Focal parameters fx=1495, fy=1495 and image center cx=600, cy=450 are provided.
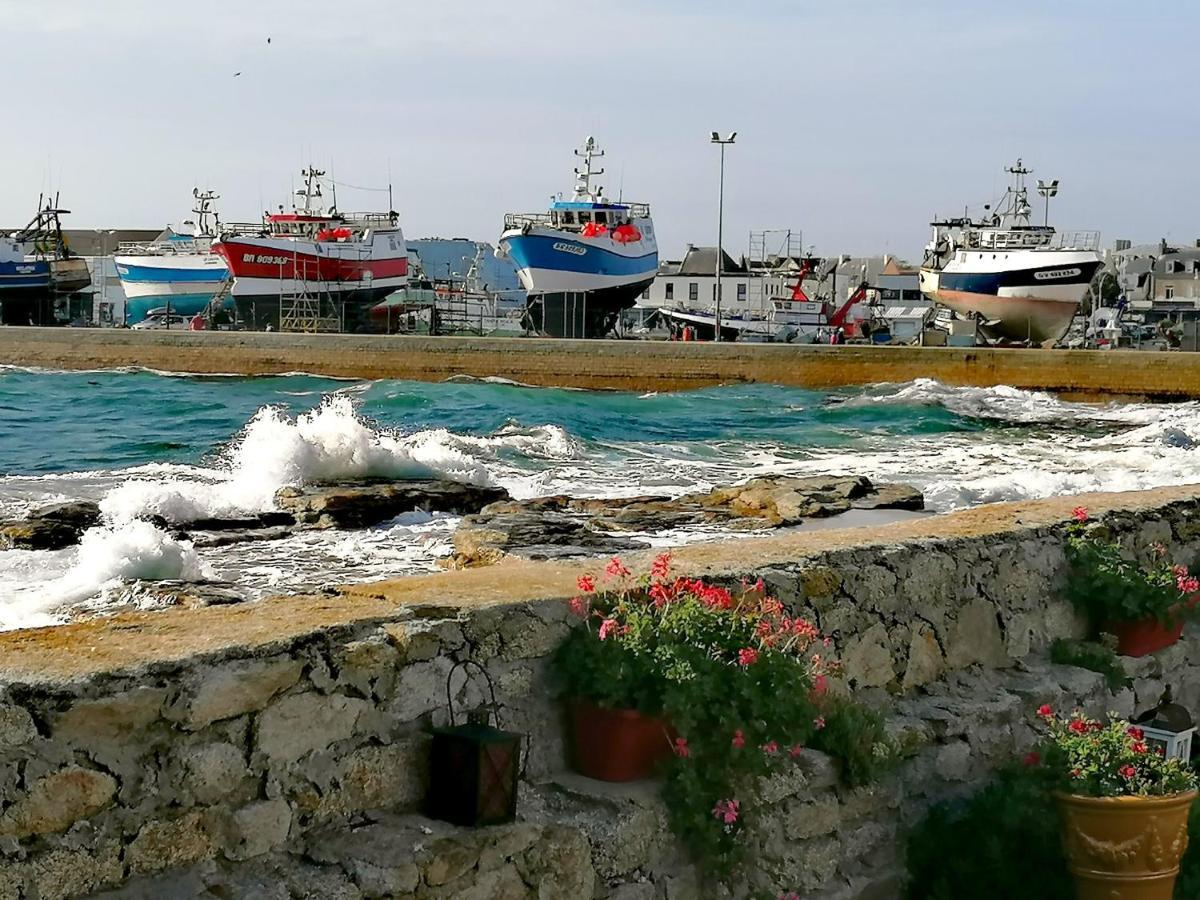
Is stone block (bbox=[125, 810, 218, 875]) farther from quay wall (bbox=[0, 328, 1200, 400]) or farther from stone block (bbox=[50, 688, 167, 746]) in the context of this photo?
quay wall (bbox=[0, 328, 1200, 400])

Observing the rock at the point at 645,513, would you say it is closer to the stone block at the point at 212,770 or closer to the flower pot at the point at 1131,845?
the flower pot at the point at 1131,845

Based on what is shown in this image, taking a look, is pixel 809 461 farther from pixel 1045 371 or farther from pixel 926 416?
pixel 1045 371

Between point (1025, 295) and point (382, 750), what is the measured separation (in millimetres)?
44581

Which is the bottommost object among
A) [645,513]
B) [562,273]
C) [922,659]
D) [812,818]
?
[645,513]

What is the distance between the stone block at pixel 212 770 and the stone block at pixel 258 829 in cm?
7

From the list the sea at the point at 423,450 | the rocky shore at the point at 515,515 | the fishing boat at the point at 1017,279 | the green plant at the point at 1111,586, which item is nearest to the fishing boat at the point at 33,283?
the sea at the point at 423,450

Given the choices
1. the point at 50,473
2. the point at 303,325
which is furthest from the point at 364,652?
the point at 303,325

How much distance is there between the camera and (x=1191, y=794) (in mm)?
4531

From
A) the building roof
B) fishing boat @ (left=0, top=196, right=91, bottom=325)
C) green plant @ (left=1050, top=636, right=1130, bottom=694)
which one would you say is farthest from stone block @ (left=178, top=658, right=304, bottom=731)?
the building roof

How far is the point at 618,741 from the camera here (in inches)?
163

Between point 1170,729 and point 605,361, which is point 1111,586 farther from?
point 605,361

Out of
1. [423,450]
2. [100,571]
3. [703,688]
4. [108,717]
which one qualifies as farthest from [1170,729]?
[423,450]

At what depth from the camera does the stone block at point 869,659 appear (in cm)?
503

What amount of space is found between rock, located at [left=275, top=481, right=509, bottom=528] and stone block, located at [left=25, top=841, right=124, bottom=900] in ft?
28.8
